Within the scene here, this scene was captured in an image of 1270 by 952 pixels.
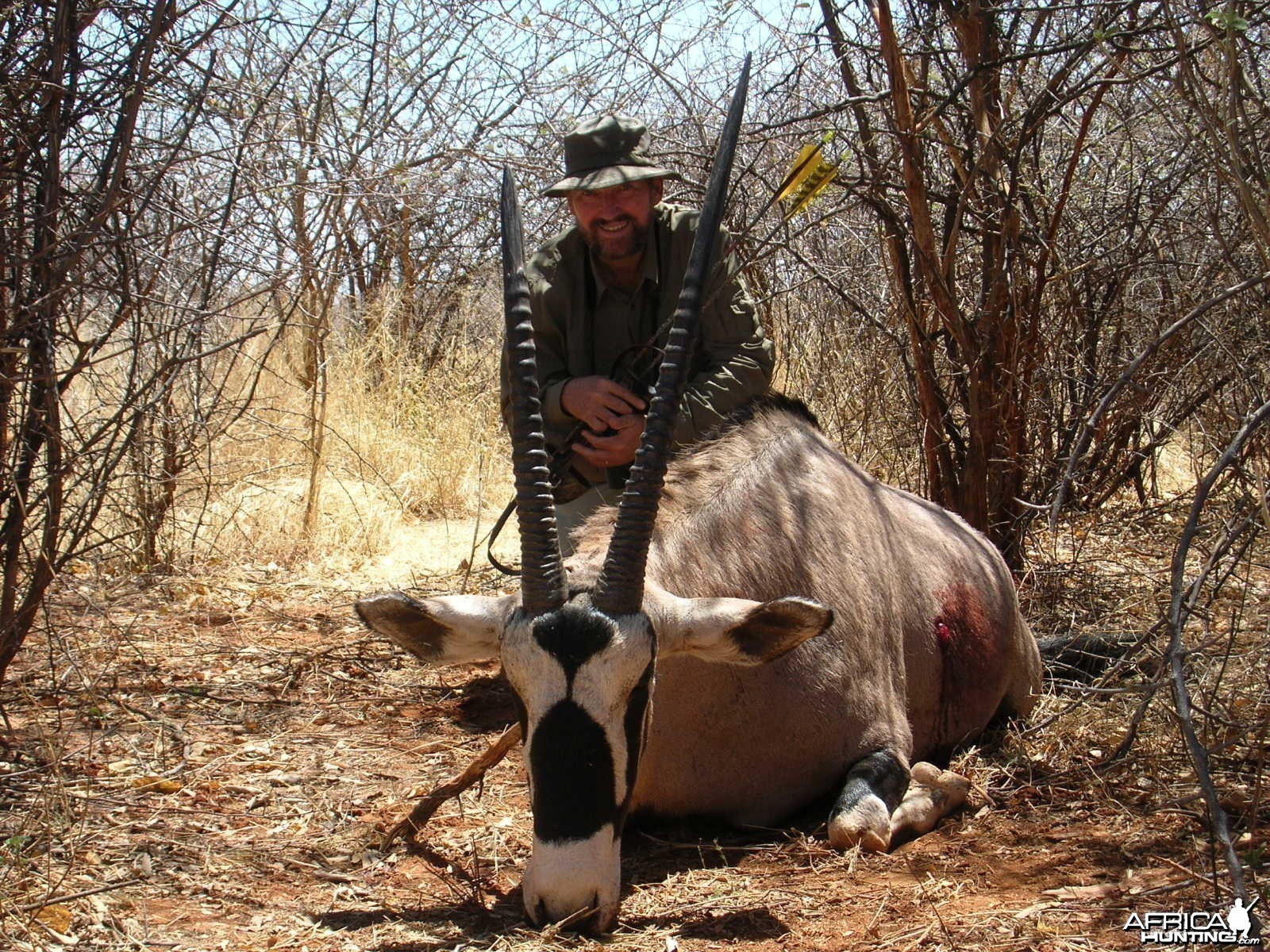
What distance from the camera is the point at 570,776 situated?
3.60 m

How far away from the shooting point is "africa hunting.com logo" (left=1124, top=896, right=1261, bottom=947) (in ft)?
9.62

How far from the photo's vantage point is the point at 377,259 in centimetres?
1148

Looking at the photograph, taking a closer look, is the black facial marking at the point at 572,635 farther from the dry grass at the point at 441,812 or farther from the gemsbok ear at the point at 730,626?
the dry grass at the point at 441,812

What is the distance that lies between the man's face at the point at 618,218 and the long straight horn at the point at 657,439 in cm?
149

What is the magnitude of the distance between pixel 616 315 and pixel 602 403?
2.47ft

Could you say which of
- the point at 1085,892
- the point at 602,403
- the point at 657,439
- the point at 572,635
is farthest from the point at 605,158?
the point at 1085,892

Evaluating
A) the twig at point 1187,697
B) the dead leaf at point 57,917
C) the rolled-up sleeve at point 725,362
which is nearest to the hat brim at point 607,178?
the rolled-up sleeve at point 725,362

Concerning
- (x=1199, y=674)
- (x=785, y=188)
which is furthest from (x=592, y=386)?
(x=1199, y=674)

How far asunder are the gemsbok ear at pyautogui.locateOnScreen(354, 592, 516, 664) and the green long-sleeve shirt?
1.65 m

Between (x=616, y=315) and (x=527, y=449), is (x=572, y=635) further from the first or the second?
(x=616, y=315)

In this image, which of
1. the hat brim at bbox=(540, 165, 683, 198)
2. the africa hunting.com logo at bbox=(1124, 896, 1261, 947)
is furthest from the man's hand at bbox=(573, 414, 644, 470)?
the africa hunting.com logo at bbox=(1124, 896, 1261, 947)

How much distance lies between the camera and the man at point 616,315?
5.49 metres

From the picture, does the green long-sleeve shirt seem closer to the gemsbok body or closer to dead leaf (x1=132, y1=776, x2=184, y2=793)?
the gemsbok body

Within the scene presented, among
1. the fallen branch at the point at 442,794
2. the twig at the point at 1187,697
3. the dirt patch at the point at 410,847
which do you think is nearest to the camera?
the twig at the point at 1187,697
